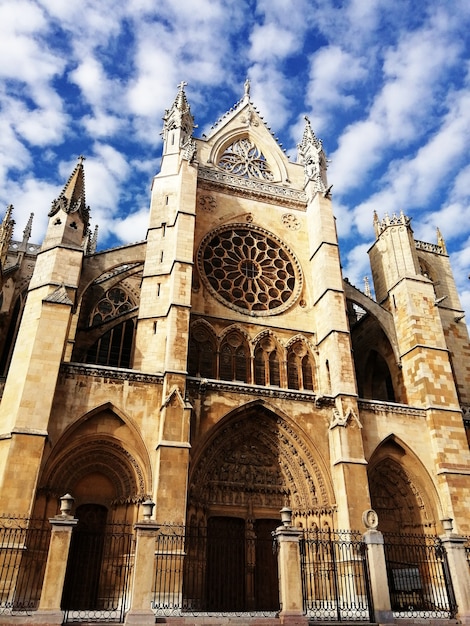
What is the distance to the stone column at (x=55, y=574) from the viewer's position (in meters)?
7.68

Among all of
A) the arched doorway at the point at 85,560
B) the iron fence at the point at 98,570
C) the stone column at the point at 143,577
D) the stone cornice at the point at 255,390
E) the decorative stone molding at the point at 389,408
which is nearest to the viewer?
the stone column at the point at 143,577

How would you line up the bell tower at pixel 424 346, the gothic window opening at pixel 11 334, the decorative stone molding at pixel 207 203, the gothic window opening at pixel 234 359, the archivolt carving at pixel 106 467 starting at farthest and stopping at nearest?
the decorative stone molding at pixel 207 203
the gothic window opening at pixel 11 334
the gothic window opening at pixel 234 359
the bell tower at pixel 424 346
the archivolt carving at pixel 106 467

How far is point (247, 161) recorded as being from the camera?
69.2 feet

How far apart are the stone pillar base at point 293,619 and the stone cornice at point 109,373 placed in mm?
6278

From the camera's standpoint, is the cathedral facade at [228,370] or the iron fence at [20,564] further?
the cathedral facade at [228,370]

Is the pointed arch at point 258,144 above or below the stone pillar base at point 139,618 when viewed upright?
→ above

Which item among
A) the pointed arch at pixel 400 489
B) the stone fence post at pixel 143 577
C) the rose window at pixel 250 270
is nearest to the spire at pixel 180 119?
the rose window at pixel 250 270

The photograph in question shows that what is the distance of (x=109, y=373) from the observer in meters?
12.8

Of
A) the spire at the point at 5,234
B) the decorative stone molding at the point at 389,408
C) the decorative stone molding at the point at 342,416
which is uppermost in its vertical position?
the spire at the point at 5,234

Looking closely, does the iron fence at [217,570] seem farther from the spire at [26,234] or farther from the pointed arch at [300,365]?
the spire at [26,234]

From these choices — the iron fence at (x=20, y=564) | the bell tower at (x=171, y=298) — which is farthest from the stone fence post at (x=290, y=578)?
the iron fence at (x=20, y=564)

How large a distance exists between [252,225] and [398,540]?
36.9ft

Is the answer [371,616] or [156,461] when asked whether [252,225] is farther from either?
[371,616]

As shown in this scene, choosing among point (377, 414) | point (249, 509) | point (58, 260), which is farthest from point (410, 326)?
point (58, 260)
